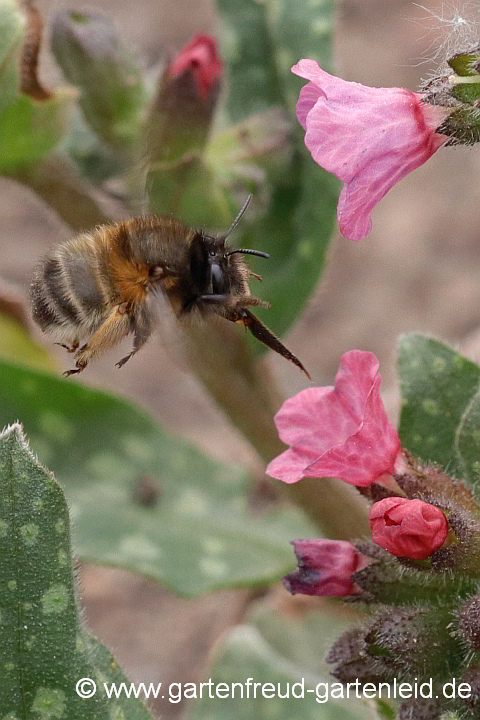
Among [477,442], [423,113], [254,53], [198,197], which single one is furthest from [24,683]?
[254,53]

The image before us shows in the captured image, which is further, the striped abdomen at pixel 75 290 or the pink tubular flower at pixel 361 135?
the striped abdomen at pixel 75 290

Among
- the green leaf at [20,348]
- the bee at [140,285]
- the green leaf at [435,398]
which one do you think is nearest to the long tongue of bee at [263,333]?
the bee at [140,285]

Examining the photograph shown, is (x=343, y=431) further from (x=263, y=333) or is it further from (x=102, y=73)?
(x=102, y=73)

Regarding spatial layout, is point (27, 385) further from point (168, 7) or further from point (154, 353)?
point (168, 7)

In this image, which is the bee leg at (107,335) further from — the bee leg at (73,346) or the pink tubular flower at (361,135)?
the pink tubular flower at (361,135)

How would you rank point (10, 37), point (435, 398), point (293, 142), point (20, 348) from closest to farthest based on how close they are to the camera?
point (435, 398) → point (10, 37) → point (293, 142) → point (20, 348)

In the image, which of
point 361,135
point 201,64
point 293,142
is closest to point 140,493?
point 293,142
